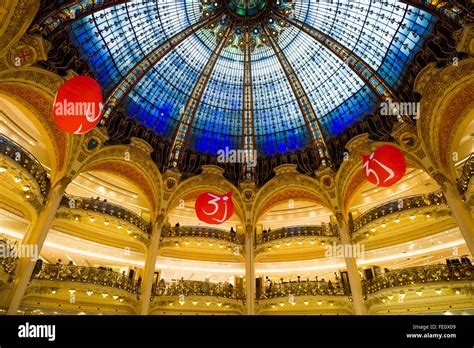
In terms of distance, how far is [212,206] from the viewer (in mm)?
17484

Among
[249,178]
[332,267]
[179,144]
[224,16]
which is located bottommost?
[332,267]

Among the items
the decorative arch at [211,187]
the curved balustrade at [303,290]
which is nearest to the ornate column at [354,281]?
the curved balustrade at [303,290]

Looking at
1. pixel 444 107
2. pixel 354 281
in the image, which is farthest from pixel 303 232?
pixel 444 107

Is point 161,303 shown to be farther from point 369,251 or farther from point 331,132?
point 331,132

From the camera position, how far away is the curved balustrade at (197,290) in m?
19.9

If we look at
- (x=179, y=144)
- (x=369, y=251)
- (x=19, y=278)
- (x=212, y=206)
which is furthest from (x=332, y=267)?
(x=19, y=278)

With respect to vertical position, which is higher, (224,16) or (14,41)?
(224,16)

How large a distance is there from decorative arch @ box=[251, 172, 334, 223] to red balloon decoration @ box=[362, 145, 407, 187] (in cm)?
830

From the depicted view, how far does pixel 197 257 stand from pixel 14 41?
59.8 feet

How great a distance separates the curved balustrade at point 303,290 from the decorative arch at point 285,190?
5.33m

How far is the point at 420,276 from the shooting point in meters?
16.9

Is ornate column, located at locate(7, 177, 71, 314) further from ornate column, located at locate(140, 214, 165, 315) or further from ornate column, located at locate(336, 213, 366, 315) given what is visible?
ornate column, located at locate(336, 213, 366, 315)

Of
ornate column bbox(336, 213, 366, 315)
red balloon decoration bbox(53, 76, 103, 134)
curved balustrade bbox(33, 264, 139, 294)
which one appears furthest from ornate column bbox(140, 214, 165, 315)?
ornate column bbox(336, 213, 366, 315)
